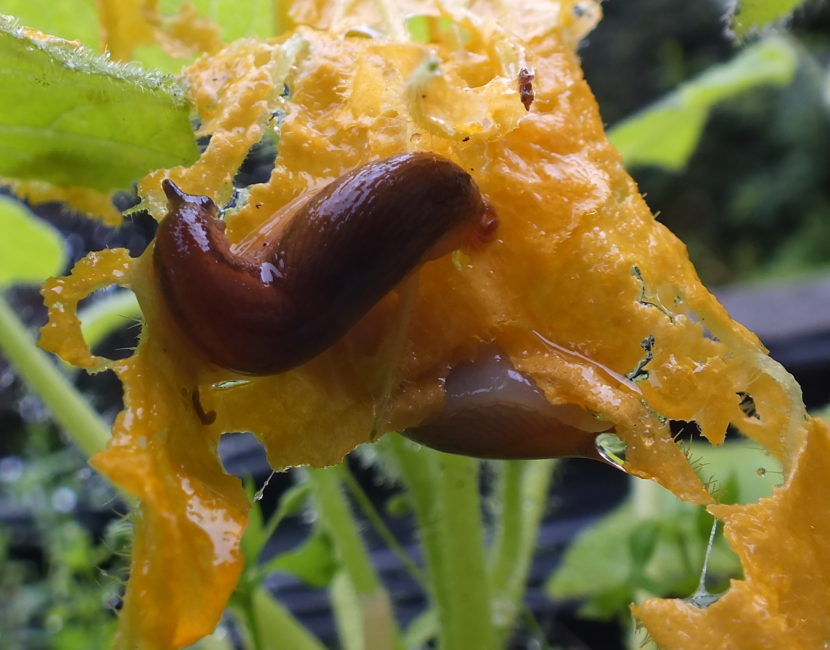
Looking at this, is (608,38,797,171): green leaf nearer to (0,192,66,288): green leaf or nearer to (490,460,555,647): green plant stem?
(490,460,555,647): green plant stem

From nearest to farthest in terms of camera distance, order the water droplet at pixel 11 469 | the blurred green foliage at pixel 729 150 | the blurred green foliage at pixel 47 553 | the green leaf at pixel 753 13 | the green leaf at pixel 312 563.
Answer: the green leaf at pixel 753 13 → the green leaf at pixel 312 563 → the blurred green foliage at pixel 47 553 → the water droplet at pixel 11 469 → the blurred green foliage at pixel 729 150

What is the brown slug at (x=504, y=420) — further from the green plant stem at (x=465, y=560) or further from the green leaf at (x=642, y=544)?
the green leaf at (x=642, y=544)

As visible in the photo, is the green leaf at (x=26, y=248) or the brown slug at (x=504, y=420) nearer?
the brown slug at (x=504, y=420)

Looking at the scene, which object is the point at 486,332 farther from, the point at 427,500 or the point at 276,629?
the point at 276,629

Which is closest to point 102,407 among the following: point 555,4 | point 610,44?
point 555,4

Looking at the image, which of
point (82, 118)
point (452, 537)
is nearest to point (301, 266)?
point (82, 118)

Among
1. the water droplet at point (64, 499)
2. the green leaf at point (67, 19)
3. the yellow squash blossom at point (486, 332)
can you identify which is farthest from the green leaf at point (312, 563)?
the water droplet at point (64, 499)
